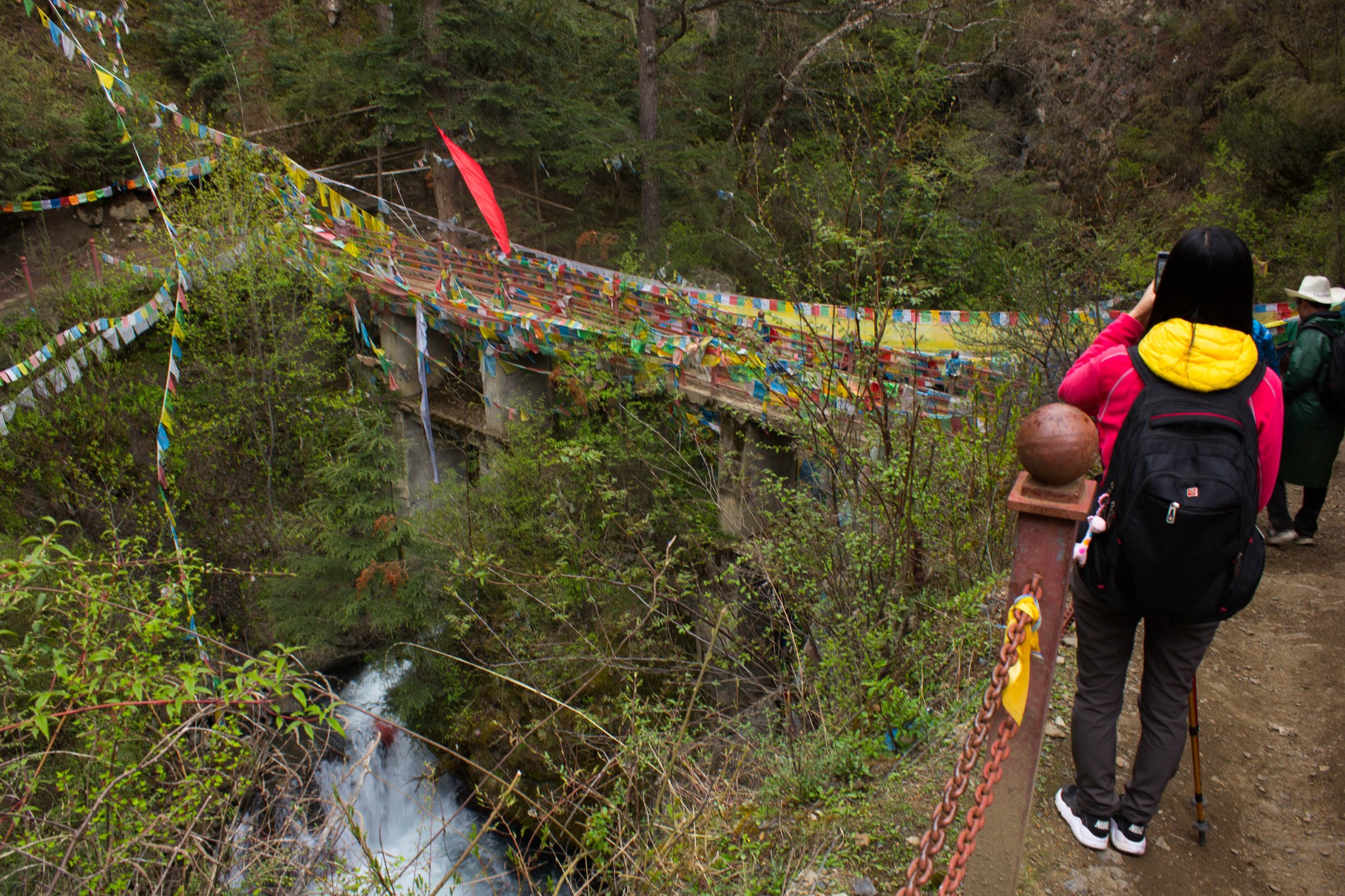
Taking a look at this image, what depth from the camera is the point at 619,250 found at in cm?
1619

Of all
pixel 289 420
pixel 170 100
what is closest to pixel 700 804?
pixel 289 420

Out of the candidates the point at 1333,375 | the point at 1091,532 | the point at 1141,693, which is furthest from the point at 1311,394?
the point at 1091,532

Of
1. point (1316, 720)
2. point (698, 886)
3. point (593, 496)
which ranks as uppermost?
point (1316, 720)

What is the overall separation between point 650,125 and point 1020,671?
14770 millimetres

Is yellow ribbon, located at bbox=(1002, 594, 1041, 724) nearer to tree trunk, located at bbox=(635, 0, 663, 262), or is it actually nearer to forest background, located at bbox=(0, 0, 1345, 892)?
forest background, located at bbox=(0, 0, 1345, 892)

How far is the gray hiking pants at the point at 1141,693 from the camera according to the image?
2.08 meters

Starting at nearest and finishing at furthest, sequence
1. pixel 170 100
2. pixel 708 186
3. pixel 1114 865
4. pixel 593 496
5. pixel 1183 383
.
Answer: pixel 1183 383, pixel 1114 865, pixel 593 496, pixel 708 186, pixel 170 100

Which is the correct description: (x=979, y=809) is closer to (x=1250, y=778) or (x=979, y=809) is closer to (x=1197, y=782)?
(x=1197, y=782)

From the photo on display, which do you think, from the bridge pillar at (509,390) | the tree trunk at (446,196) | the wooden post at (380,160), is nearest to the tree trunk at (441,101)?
the tree trunk at (446,196)

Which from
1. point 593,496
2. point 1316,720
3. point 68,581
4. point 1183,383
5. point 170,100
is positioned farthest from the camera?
point 170,100

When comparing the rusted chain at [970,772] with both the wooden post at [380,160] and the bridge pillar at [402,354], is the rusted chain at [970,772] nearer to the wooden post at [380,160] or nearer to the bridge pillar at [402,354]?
the bridge pillar at [402,354]

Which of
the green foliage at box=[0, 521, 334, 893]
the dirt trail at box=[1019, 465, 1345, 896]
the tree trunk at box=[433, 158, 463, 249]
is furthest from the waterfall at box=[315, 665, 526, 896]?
the tree trunk at box=[433, 158, 463, 249]

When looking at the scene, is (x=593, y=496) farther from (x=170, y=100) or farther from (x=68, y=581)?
(x=170, y=100)

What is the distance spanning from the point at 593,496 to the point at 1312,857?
8.48 meters
